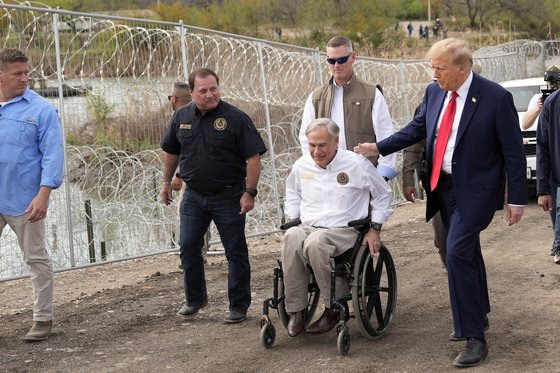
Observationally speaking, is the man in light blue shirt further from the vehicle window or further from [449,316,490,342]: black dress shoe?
the vehicle window

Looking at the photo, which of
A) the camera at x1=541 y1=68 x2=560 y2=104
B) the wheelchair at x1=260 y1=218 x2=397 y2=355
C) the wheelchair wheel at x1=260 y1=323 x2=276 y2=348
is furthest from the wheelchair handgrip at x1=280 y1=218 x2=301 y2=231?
the camera at x1=541 y1=68 x2=560 y2=104

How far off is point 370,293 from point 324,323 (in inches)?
15.0

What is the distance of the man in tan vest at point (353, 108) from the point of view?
→ 7.79 m

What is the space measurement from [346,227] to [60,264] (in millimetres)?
3808

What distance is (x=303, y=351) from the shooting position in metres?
7.04

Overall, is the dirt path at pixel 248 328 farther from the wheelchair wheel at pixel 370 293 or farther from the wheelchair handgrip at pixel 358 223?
the wheelchair handgrip at pixel 358 223

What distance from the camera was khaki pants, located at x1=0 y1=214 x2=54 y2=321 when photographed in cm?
755

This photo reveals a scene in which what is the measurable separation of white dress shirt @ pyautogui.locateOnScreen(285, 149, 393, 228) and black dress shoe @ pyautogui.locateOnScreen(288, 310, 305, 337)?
618mm

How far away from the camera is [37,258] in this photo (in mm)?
7570

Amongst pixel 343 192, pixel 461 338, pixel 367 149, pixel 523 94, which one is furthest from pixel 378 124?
pixel 523 94

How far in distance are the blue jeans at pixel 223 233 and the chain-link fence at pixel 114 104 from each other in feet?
6.88

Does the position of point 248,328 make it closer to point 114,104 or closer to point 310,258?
point 310,258

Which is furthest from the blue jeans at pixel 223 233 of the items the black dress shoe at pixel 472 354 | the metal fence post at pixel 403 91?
the metal fence post at pixel 403 91

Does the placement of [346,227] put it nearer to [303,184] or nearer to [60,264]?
[303,184]
